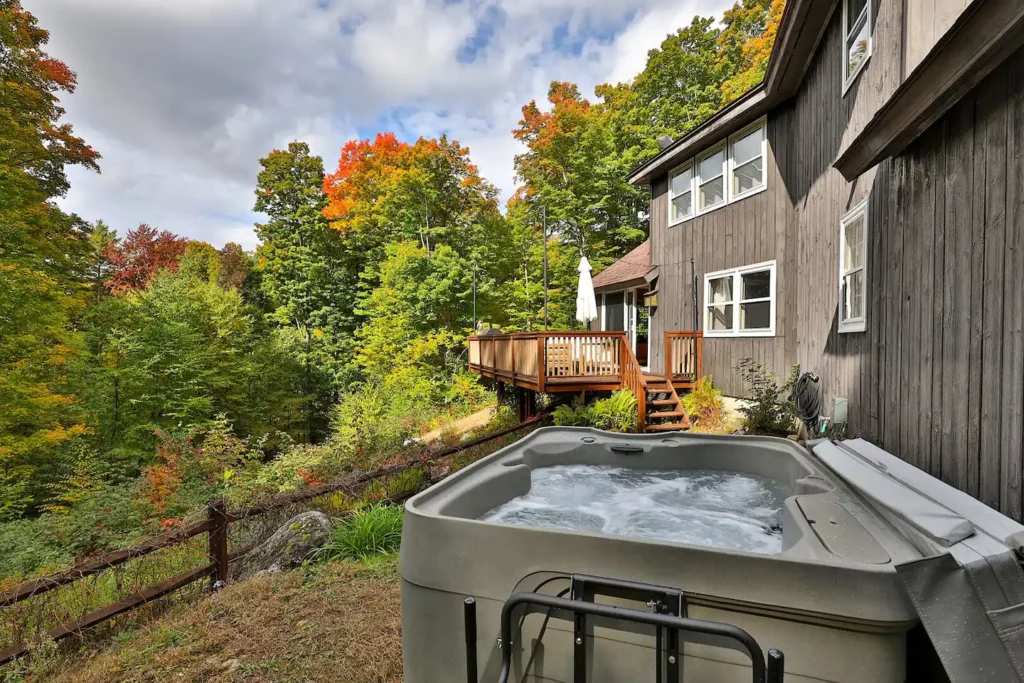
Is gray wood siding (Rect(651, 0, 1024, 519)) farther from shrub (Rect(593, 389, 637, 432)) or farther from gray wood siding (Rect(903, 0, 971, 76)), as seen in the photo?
shrub (Rect(593, 389, 637, 432))

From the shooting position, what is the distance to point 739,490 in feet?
10.8

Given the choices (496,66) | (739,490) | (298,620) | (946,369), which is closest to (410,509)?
(298,620)

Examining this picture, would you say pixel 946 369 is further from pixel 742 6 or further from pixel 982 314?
pixel 742 6

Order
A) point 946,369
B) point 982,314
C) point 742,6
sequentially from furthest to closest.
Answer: point 742,6 → point 946,369 → point 982,314

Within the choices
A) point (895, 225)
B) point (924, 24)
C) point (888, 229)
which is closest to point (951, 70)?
point (895, 225)

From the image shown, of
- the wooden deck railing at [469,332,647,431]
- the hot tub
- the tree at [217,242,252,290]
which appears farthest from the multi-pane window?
the tree at [217,242,252,290]

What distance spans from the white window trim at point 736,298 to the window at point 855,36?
125 inches

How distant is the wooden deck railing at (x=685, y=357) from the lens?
8.80 meters

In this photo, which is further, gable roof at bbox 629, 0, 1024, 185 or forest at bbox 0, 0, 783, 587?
forest at bbox 0, 0, 783, 587

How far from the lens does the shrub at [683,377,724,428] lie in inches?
294

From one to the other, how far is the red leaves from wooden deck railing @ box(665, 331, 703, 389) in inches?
865

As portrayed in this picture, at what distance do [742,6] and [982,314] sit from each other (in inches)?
906

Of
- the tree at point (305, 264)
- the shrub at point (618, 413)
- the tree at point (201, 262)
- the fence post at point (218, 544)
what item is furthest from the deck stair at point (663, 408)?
the tree at point (201, 262)

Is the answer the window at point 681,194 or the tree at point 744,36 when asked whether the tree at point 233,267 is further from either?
the tree at point 744,36
